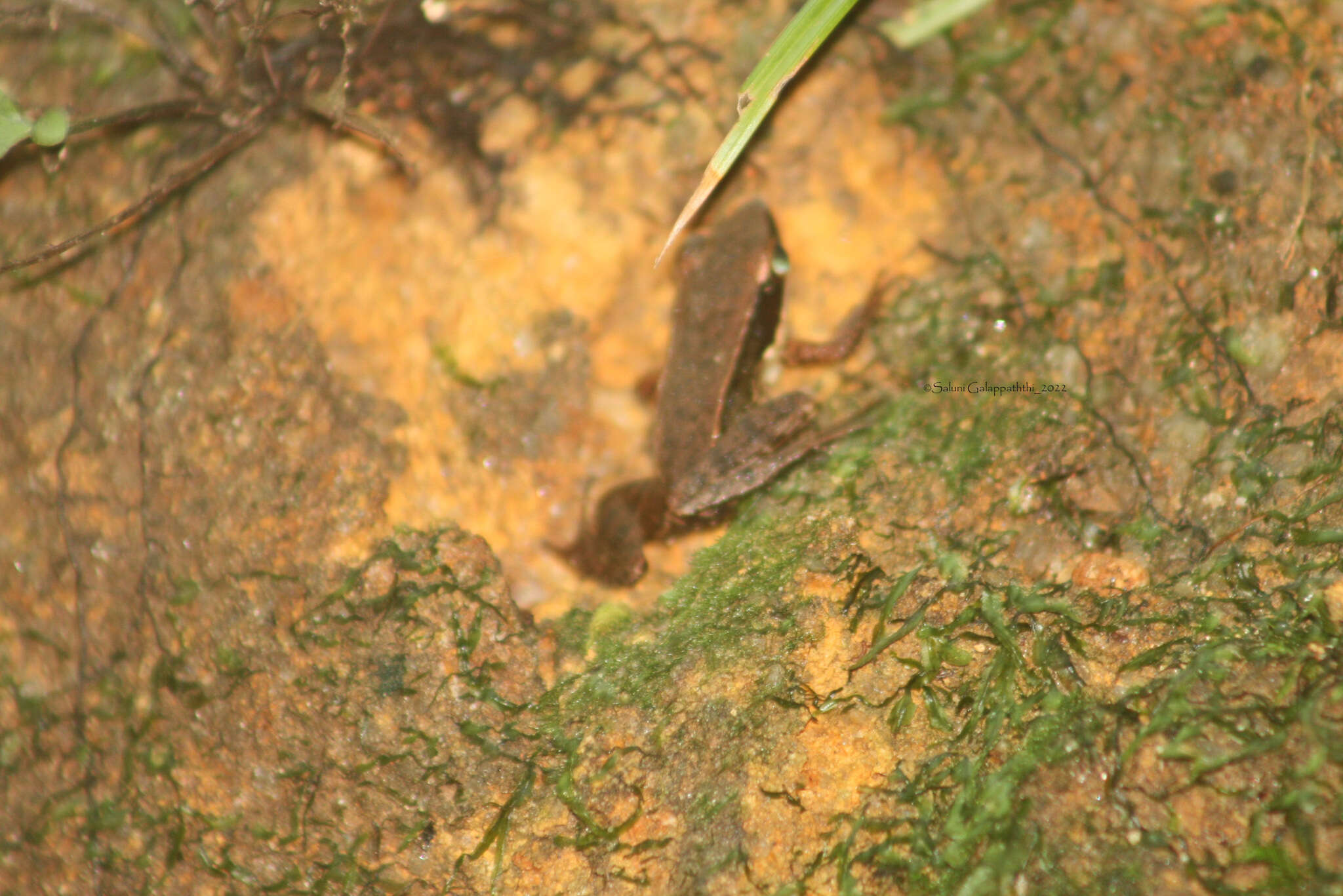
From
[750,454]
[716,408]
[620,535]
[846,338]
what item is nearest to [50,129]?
[620,535]

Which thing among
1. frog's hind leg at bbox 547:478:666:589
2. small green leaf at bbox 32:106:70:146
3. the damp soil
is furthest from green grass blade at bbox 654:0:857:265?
small green leaf at bbox 32:106:70:146

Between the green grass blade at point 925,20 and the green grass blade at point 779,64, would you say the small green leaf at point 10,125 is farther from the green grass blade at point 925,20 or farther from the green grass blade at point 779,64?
the green grass blade at point 925,20

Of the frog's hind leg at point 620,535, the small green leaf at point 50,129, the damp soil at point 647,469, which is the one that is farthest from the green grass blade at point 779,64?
the small green leaf at point 50,129

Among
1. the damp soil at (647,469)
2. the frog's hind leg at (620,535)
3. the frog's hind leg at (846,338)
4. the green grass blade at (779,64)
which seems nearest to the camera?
the damp soil at (647,469)

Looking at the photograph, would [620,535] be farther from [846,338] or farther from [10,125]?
[10,125]

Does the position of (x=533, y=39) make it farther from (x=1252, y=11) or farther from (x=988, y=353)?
(x=1252, y=11)

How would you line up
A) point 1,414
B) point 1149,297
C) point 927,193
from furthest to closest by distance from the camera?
point 927,193, point 1,414, point 1149,297

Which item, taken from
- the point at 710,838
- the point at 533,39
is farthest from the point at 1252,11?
the point at 710,838
